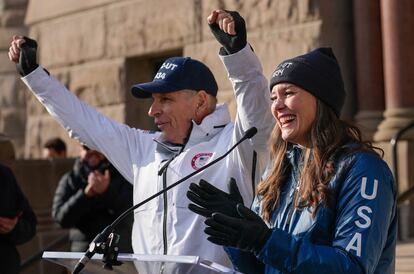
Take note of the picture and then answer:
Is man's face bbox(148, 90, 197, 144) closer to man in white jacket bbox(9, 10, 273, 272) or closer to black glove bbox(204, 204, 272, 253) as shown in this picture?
man in white jacket bbox(9, 10, 273, 272)

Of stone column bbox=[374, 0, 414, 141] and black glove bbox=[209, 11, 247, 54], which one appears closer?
black glove bbox=[209, 11, 247, 54]

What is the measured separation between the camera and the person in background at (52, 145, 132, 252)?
843 cm

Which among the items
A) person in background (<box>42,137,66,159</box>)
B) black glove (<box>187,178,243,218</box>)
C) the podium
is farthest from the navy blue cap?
person in background (<box>42,137,66,159</box>)

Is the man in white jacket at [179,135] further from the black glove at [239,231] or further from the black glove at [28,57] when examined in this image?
the black glove at [239,231]

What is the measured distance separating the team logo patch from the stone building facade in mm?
5416

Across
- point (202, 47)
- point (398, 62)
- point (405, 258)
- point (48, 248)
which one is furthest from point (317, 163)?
point (202, 47)

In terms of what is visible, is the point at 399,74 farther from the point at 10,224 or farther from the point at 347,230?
the point at 347,230

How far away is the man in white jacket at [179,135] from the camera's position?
456cm

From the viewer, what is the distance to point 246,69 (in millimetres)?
4461

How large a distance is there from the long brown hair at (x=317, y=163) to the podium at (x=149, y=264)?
47 centimetres

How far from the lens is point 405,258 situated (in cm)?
862

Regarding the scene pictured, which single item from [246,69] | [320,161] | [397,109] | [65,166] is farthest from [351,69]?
[320,161]

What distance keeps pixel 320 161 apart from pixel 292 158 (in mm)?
203

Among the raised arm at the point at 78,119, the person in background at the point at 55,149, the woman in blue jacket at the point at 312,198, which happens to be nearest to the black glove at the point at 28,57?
the raised arm at the point at 78,119
